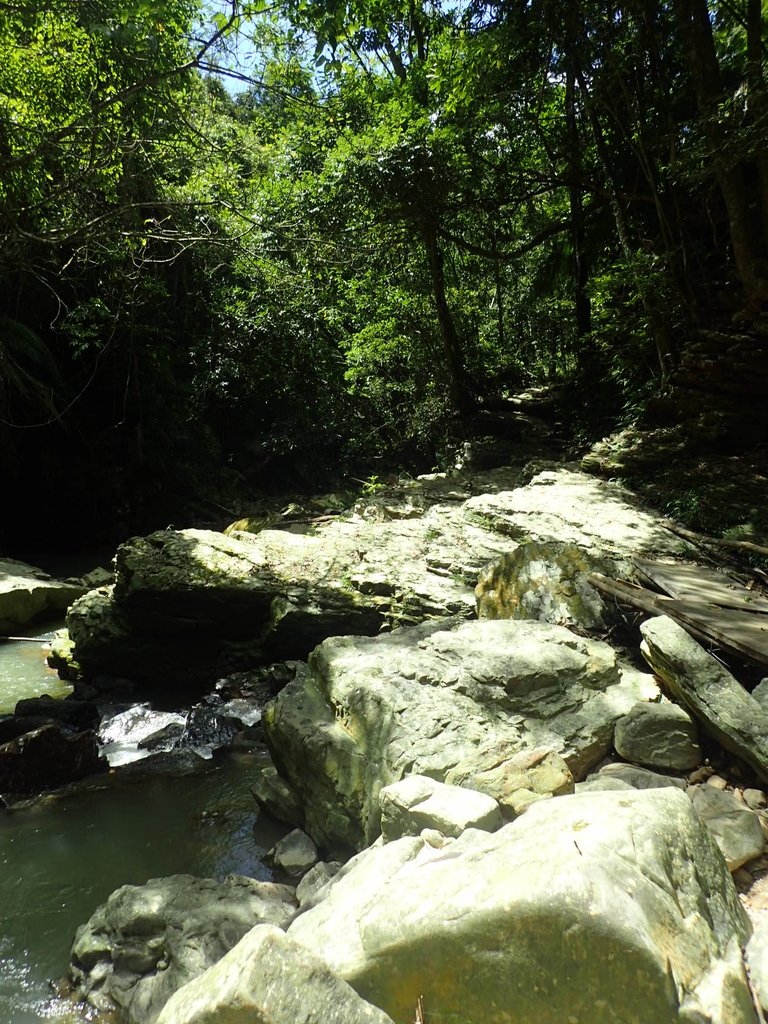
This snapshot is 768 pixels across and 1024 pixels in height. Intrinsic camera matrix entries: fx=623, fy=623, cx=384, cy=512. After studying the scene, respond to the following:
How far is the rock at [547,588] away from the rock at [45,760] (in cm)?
415

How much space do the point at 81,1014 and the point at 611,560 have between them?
223 inches

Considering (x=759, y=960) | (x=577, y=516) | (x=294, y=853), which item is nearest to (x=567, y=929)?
(x=759, y=960)

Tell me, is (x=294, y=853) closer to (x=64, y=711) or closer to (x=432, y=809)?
(x=432, y=809)

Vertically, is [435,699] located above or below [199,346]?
below

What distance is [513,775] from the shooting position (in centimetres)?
363

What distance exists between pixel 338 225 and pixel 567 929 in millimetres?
11912

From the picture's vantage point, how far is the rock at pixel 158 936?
129 inches

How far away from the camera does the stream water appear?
3.66 metres

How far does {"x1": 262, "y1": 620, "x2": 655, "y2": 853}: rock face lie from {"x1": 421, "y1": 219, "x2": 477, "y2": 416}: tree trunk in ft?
32.6

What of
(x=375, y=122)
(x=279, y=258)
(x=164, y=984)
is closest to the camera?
(x=164, y=984)

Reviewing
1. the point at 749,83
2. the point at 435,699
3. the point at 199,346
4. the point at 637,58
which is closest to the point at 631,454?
the point at 749,83

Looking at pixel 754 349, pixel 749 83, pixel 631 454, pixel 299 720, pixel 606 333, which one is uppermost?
pixel 749 83

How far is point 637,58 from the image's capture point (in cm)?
1048

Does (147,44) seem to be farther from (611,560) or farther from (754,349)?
(754,349)
